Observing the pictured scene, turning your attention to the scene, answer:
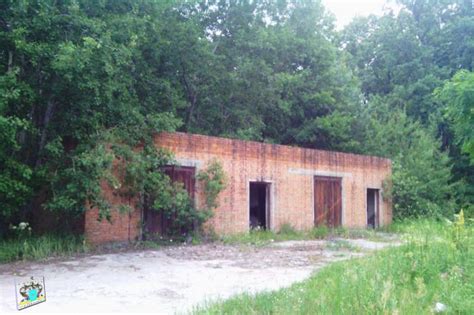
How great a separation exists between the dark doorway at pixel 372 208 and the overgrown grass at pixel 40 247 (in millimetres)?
13297

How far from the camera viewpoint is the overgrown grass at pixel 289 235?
1465 cm

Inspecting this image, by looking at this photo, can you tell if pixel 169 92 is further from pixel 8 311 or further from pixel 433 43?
pixel 433 43

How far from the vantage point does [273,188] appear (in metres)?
17.0

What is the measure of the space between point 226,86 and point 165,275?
15.5m

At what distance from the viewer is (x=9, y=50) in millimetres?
11422

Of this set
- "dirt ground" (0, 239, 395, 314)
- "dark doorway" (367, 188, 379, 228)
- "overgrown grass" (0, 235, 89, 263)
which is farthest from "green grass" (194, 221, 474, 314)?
"dark doorway" (367, 188, 379, 228)

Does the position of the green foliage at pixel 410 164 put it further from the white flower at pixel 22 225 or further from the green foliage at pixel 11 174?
the green foliage at pixel 11 174

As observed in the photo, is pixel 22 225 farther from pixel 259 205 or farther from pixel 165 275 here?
pixel 259 205

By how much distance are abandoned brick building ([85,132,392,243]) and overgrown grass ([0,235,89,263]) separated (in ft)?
2.02

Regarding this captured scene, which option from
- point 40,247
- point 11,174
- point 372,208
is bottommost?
point 40,247

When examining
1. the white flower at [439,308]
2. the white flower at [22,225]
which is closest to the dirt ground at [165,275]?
the white flower at [22,225]

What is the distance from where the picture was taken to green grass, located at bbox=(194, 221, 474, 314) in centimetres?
521

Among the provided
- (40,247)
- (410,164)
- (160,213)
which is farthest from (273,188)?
(410,164)

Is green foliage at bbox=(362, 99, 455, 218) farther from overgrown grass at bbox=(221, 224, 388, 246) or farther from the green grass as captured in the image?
the green grass
